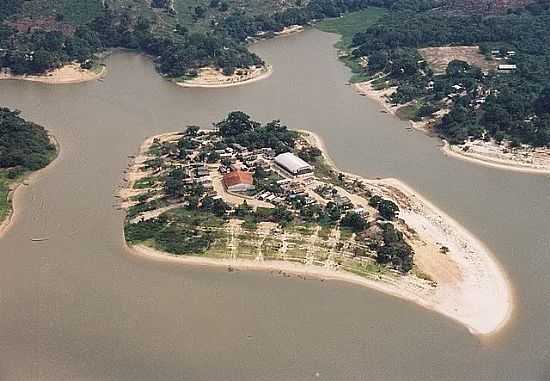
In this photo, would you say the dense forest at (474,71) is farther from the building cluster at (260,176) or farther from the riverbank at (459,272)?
the building cluster at (260,176)

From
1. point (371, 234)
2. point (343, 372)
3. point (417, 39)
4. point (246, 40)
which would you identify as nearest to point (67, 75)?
point (246, 40)

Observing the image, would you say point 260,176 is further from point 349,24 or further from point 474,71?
point 349,24

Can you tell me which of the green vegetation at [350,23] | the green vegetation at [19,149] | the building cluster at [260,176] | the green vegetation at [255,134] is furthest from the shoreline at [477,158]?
the green vegetation at [19,149]

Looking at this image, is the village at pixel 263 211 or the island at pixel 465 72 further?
the island at pixel 465 72

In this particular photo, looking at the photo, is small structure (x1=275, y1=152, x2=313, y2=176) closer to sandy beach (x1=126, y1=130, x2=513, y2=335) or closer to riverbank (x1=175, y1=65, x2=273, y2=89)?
sandy beach (x1=126, y1=130, x2=513, y2=335)

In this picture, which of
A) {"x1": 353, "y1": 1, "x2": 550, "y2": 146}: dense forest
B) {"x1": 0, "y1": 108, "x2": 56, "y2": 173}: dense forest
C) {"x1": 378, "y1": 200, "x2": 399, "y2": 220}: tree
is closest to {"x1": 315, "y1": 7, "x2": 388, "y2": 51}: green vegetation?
{"x1": 353, "y1": 1, "x2": 550, "y2": 146}: dense forest
